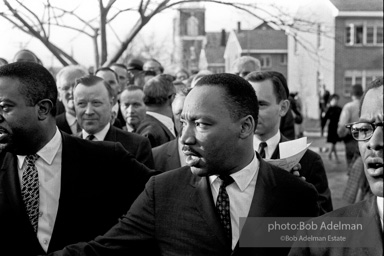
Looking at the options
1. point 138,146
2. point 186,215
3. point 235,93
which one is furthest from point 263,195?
point 138,146

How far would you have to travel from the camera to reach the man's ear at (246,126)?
287 cm

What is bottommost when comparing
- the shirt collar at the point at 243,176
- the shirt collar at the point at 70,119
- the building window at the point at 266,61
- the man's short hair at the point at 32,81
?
the shirt collar at the point at 243,176

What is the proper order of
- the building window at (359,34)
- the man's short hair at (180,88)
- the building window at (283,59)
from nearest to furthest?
the man's short hair at (180,88) → the building window at (359,34) → the building window at (283,59)

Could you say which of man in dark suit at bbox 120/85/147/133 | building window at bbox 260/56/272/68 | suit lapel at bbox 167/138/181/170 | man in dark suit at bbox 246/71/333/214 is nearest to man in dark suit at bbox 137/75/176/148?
man in dark suit at bbox 120/85/147/133

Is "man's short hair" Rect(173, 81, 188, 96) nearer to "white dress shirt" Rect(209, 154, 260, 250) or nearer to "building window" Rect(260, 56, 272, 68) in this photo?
"white dress shirt" Rect(209, 154, 260, 250)

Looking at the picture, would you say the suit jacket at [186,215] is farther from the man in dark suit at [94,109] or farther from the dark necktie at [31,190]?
the man in dark suit at [94,109]

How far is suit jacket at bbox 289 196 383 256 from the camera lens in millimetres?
2104

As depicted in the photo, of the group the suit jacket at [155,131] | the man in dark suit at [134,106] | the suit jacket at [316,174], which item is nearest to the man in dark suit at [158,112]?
the suit jacket at [155,131]

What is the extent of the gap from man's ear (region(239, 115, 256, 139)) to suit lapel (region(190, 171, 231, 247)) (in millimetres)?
277

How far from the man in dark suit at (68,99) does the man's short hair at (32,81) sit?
96.5 inches

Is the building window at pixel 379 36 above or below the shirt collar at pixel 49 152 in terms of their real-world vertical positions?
above

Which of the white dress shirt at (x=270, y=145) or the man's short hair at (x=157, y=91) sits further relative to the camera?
the man's short hair at (x=157, y=91)

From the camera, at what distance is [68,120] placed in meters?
5.77

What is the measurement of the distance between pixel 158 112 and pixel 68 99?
89cm
